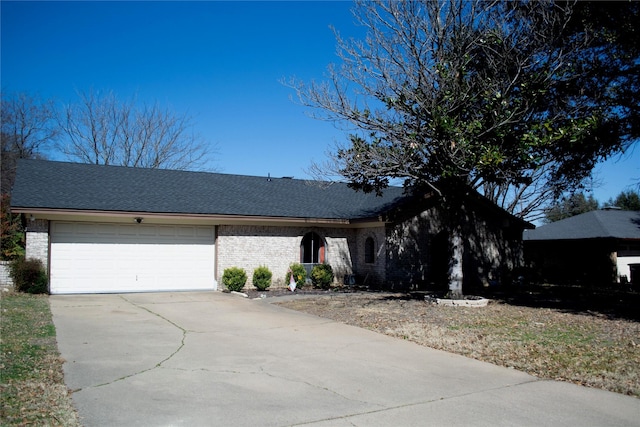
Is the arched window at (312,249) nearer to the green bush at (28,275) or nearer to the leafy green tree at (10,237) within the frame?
the green bush at (28,275)

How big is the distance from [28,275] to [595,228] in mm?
26320

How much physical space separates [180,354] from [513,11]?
13.4 metres

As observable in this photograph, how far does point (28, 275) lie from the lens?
1606 cm

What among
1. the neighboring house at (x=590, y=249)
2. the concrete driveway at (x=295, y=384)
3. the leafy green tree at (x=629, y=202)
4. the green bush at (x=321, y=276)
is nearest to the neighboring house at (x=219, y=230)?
the green bush at (x=321, y=276)

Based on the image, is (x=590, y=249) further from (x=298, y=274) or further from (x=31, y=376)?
(x=31, y=376)

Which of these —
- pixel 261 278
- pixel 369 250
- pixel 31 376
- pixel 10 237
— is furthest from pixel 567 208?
pixel 31 376

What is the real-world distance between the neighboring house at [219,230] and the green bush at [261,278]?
0.42 m

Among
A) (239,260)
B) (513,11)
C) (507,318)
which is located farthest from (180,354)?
(513,11)

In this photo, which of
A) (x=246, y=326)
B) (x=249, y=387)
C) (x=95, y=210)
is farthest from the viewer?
(x=95, y=210)

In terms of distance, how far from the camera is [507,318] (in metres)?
12.6

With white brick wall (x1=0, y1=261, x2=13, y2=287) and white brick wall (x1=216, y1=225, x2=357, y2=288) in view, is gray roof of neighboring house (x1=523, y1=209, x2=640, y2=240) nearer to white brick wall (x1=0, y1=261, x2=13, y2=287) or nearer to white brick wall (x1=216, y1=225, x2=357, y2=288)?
white brick wall (x1=216, y1=225, x2=357, y2=288)

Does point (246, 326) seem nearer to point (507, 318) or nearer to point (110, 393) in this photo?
point (110, 393)

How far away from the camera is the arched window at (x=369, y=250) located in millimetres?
21453

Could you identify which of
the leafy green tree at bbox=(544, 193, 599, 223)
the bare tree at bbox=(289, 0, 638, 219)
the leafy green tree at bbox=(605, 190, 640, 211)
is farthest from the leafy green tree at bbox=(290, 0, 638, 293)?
the leafy green tree at bbox=(605, 190, 640, 211)
